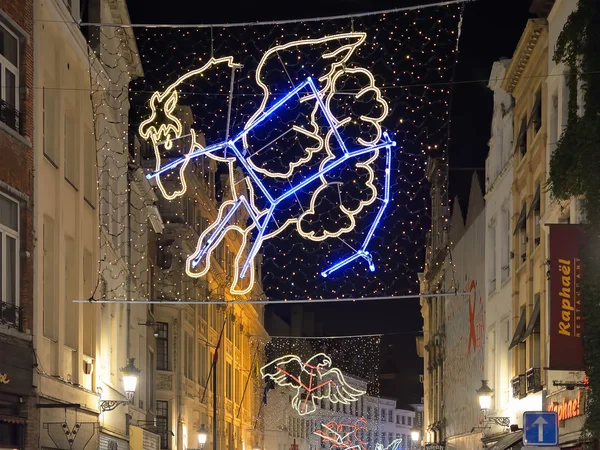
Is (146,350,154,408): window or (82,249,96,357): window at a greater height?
(82,249,96,357): window

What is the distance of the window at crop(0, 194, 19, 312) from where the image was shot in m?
20.3

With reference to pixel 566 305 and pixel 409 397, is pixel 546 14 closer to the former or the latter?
pixel 566 305

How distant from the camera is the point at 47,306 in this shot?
23625mm

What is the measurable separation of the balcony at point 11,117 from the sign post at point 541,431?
9.60 meters

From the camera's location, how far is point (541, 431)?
18.1 m

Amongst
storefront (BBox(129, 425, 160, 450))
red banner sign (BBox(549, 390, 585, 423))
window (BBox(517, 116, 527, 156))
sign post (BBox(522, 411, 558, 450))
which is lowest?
storefront (BBox(129, 425, 160, 450))

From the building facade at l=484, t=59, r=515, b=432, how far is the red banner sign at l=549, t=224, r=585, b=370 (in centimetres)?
1157

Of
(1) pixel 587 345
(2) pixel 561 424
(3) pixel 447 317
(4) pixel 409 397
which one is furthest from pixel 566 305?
(4) pixel 409 397

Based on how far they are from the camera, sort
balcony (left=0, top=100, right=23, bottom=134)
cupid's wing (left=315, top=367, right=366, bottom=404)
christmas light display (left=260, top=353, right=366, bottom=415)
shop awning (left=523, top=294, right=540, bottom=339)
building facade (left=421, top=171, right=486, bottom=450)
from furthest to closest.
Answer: cupid's wing (left=315, top=367, right=366, bottom=404), christmas light display (left=260, top=353, right=366, bottom=415), building facade (left=421, top=171, right=486, bottom=450), shop awning (left=523, top=294, right=540, bottom=339), balcony (left=0, top=100, right=23, bottom=134)

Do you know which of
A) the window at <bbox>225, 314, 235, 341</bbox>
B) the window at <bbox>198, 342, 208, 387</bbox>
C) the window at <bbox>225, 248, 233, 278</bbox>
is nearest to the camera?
the window at <bbox>198, 342, 208, 387</bbox>

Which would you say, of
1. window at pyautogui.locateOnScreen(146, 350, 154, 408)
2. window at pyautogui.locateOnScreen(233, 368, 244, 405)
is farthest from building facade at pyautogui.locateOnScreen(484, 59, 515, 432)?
window at pyautogui.locateOnScreen(233, 368, 244, 405)

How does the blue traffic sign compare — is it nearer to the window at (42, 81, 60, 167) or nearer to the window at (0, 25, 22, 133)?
the window at (0, 25, 22, 133)

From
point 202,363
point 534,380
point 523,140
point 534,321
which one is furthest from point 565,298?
point 202,363

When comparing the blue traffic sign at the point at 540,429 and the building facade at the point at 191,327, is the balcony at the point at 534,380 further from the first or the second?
the building facade at the point at 191,327
